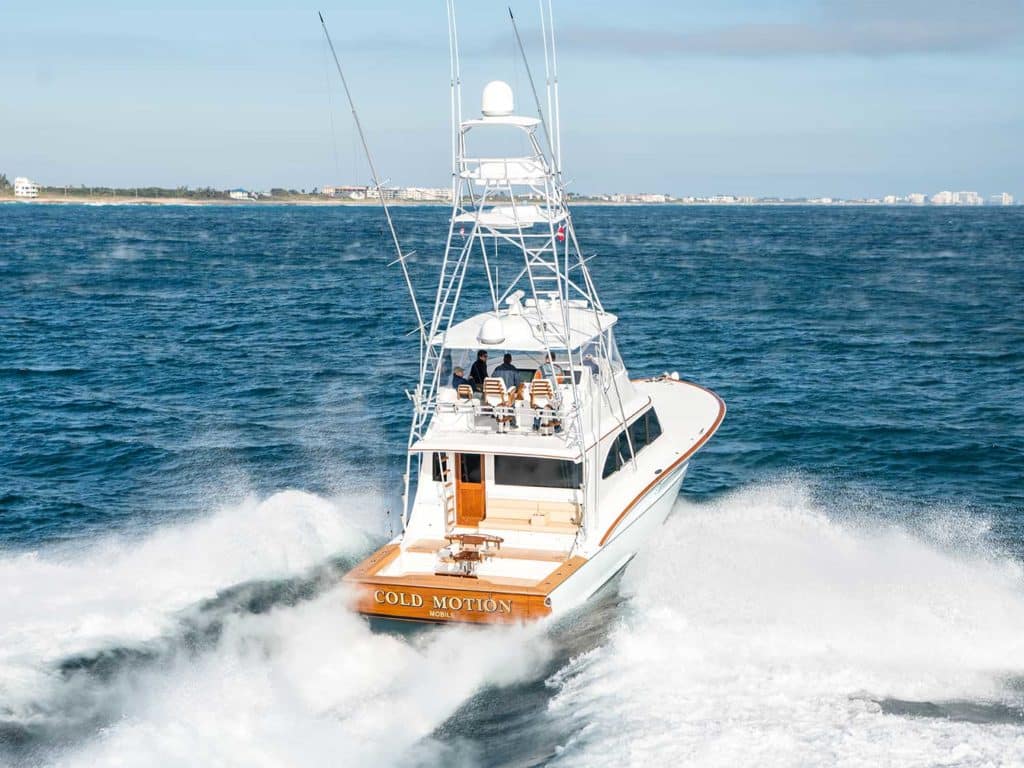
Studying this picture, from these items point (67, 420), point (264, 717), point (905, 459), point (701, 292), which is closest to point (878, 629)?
point (264, 717)

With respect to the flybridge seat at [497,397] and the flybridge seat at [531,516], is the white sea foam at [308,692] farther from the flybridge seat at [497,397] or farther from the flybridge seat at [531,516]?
the flybridge seat at [497,397]

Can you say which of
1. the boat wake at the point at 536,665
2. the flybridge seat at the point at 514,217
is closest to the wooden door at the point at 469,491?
the boat wake at the point at 536,665

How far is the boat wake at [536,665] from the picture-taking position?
12.2m

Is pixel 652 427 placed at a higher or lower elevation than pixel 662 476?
higher

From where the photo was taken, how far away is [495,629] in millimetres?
14688

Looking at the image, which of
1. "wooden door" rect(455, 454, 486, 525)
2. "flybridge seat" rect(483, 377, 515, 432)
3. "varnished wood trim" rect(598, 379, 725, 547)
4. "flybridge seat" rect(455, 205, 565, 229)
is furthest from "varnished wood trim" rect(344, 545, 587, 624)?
"flybridge seat" rect(455, 205, 565, 229)

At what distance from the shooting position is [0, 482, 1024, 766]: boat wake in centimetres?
1218

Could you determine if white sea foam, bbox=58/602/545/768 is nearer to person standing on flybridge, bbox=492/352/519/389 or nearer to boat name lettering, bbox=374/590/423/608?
boat name lettering, bbox=374/590/423/608

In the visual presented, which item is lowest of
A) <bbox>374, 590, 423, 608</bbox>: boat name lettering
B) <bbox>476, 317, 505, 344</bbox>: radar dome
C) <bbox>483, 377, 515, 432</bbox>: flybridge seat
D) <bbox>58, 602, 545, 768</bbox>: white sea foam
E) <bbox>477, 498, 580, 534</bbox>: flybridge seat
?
<bbox>58, 602, 545, 768</bbox>: white sea foam

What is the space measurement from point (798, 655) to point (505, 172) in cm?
779

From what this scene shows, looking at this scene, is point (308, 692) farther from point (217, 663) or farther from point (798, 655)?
point (798, 655)

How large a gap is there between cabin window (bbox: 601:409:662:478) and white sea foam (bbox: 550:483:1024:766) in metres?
1.54

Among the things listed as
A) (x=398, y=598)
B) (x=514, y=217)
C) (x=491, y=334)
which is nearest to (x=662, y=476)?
(x=491, y=334)

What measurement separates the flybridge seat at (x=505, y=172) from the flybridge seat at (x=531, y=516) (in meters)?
4.79
